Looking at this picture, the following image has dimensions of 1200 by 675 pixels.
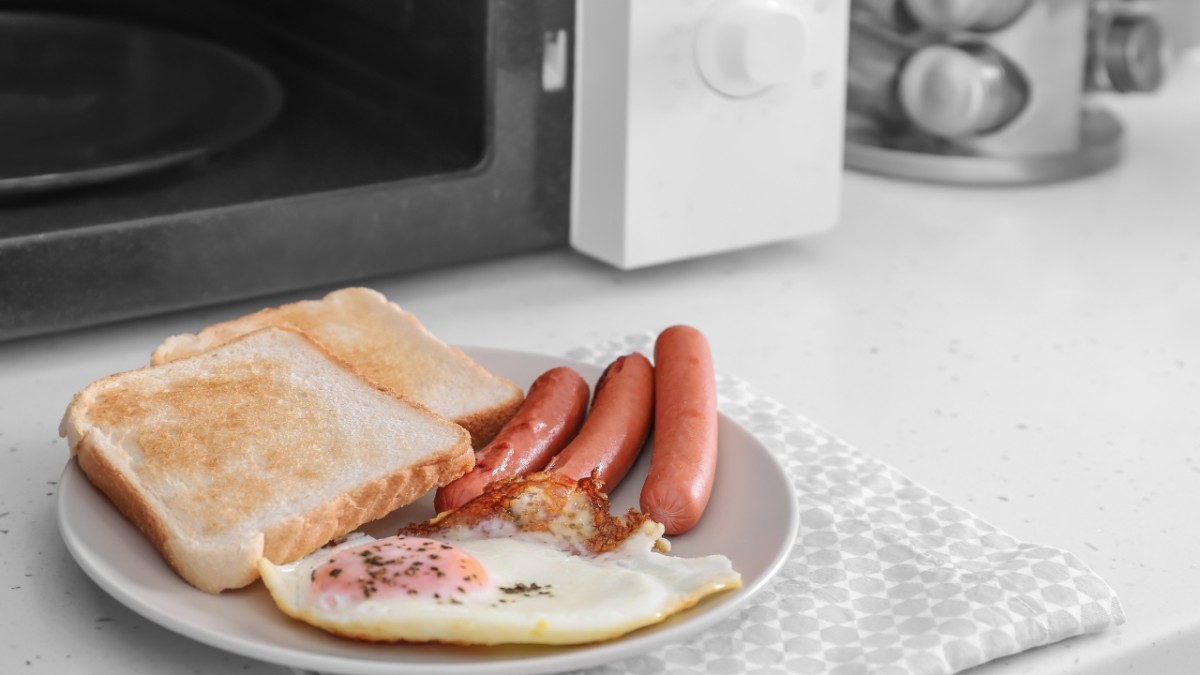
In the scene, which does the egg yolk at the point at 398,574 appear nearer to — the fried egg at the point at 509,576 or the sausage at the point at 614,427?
the fried egg at the point at 509,576

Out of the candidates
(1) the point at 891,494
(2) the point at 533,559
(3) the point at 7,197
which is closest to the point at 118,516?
(2) the point at 533,559

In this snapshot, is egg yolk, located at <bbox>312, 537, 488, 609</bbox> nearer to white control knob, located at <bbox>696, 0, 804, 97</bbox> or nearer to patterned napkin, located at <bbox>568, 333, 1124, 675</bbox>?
patterned napkin, located at <bbox>568, 333, 1124, 675</bbox>

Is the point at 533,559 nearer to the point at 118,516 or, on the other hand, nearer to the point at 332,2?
the point at 118,516

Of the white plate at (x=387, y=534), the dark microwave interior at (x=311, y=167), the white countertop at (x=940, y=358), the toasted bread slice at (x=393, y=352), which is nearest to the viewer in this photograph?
the white plate at (x=387, y=534)

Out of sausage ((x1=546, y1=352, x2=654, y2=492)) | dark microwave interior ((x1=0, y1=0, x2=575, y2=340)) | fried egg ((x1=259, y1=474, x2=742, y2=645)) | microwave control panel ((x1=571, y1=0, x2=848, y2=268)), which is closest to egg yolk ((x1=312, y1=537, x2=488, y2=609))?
fried egg ((x1=259, y1=474, x2=742, y2=645))

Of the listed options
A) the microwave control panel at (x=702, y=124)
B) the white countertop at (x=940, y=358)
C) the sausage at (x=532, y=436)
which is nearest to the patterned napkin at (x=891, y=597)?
the white countertop at (x=940, y=358)

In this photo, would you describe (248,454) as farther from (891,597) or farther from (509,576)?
(891,597)
